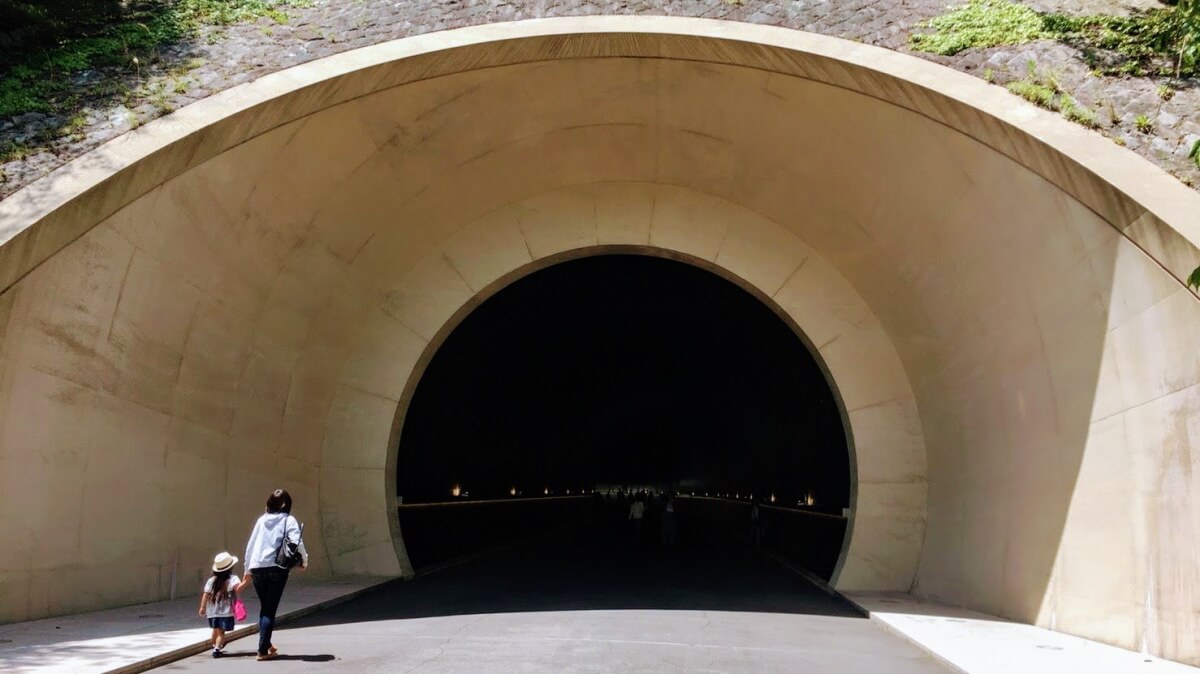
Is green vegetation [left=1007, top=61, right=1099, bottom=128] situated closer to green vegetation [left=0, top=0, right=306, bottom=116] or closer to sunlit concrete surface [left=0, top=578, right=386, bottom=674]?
green vegetation [left=0, top=0, right=306, bottom=116]

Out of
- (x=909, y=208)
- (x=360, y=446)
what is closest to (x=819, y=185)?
(x=909, y=208)

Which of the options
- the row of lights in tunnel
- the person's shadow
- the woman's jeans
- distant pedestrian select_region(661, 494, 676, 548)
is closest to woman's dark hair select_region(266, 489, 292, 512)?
the woman's jeans

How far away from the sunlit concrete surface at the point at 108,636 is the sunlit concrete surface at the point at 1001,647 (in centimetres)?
677

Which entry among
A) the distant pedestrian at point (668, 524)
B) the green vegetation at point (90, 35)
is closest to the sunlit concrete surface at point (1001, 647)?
the green vegetation at point (90, 35)

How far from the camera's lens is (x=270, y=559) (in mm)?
8508

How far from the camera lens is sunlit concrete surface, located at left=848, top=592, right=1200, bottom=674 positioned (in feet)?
26.0

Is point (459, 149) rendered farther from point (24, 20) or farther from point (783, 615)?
point (783, 615)

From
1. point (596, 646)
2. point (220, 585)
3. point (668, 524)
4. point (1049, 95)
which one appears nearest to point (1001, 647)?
point (596, 646)

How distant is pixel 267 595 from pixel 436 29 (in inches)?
263

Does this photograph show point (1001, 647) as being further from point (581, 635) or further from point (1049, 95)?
point (1049, 95)

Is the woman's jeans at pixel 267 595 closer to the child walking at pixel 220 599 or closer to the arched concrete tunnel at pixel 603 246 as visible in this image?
the child walking at pixel 220 599

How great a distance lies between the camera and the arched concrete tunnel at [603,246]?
9266 mm

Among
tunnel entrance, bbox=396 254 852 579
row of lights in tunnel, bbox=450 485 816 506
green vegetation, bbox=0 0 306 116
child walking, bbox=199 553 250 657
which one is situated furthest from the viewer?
row of lights in tunnel, bbox=450 485 816 506

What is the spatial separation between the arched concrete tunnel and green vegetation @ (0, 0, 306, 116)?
5.93 ft
